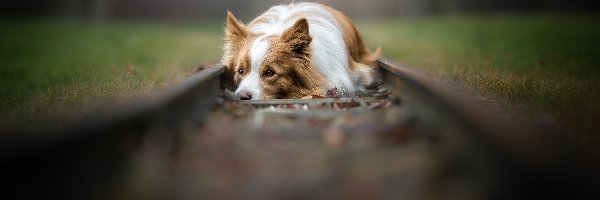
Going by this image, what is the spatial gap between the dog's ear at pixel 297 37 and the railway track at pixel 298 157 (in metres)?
1.73

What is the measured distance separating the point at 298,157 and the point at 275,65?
2.73 m

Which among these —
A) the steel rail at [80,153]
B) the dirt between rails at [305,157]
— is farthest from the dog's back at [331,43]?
the steel rail at [80,153]

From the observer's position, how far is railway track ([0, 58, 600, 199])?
2396mm

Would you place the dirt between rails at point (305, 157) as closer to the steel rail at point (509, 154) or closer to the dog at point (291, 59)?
the steel rail at point (509, 154)

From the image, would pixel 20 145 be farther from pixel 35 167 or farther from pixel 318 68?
pixel 318 68

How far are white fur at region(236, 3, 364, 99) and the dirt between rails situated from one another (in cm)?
143

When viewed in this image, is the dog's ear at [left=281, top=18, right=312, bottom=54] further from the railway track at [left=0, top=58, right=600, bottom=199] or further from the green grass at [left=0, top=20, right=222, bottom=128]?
the railway track at [left=0, top=58, right=600, bottom=199]

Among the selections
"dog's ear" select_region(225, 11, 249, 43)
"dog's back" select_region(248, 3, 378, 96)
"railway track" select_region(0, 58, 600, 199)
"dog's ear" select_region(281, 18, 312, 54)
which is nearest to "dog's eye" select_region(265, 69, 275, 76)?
"dog's back" select_region(248, 3, 378, 96)

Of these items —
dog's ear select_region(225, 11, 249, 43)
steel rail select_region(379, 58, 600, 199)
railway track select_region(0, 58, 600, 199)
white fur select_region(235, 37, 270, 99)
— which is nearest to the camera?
steel rail select_region(379, 58, 600, 199)

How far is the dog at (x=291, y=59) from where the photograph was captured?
594 cm

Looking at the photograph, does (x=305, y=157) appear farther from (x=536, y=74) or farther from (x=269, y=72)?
(x=536, y=74)

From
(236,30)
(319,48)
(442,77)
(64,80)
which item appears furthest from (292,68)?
(64,80)

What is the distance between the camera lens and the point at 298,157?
3.31 meters

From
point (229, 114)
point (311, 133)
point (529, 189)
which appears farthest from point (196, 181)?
point (229, 114)
